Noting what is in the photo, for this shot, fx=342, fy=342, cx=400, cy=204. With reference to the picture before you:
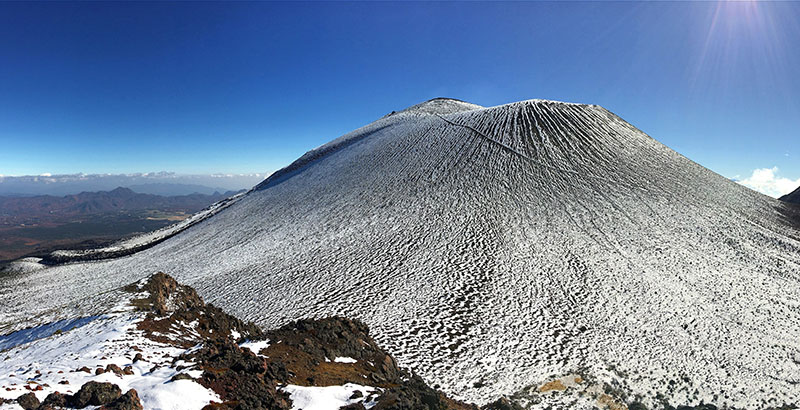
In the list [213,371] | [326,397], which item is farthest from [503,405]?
[213,371]


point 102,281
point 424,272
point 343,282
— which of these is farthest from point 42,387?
point 102,281

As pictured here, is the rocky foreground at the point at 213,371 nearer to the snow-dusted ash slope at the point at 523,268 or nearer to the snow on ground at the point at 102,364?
the snow on ground at the point at 102,364

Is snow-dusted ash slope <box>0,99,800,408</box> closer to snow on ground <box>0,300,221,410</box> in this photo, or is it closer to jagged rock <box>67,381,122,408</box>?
snow on ground <box>0,300,221,410</box>

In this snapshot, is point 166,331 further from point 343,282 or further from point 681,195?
point 681,195

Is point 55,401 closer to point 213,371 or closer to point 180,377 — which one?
point 180,377

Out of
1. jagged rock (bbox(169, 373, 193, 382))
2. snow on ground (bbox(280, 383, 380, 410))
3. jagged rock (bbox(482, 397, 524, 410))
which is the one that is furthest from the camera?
jagged rock (bbox(482, 397, 524, 410))


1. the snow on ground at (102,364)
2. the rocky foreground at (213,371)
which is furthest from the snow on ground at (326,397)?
the snow on ground at (102,364)

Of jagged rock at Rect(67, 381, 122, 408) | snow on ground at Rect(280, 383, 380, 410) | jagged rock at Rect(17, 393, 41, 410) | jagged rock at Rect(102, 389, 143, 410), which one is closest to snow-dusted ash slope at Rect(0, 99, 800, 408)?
snow on ground at Rect(280, 383, 380, 410)
